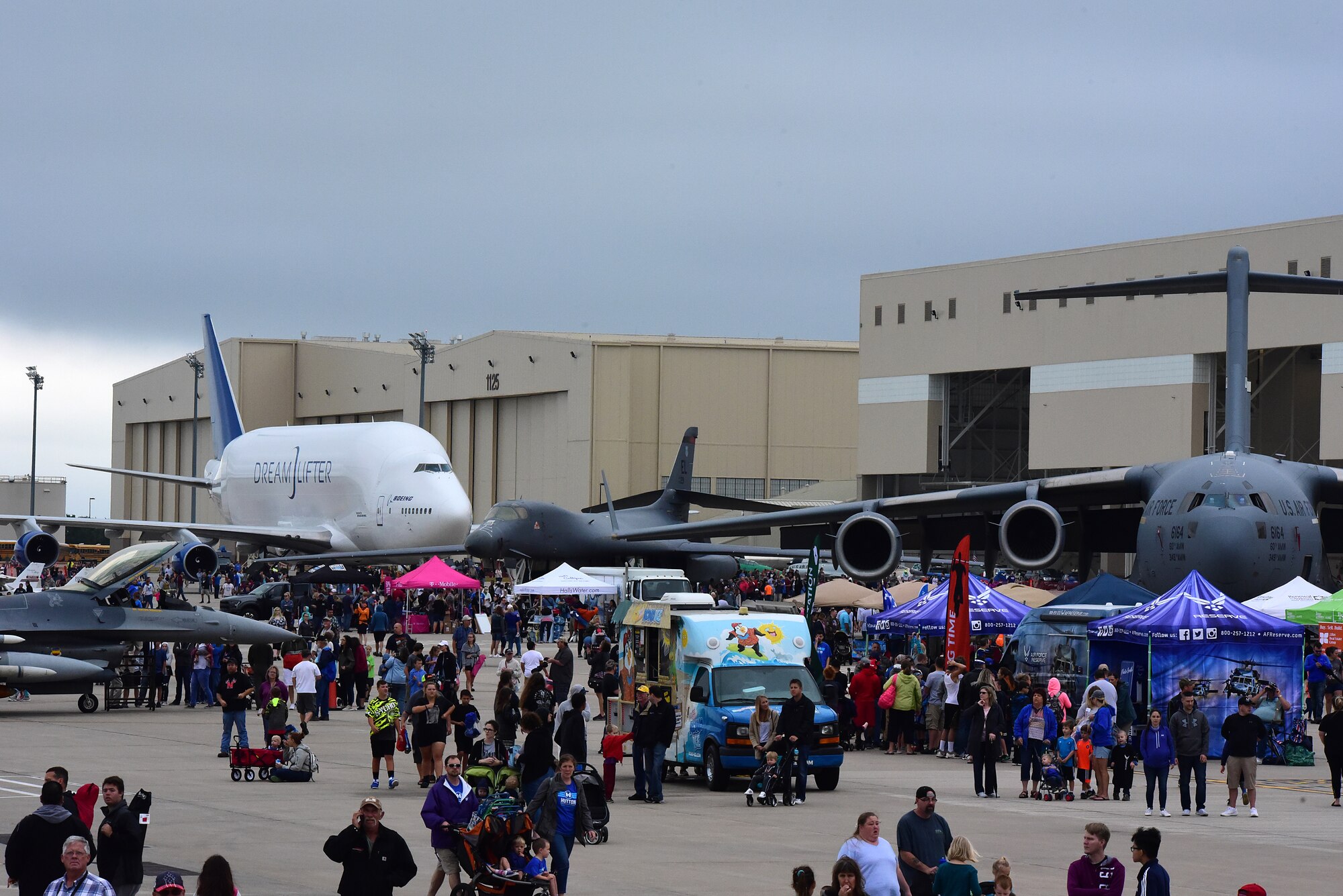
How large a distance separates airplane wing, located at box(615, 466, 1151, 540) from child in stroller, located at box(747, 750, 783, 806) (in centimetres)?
1105

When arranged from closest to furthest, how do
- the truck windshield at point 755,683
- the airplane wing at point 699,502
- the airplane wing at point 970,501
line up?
the truck windshield at point 755,683
the airplane wing at point 970,501
the airplane wing at point 699,502

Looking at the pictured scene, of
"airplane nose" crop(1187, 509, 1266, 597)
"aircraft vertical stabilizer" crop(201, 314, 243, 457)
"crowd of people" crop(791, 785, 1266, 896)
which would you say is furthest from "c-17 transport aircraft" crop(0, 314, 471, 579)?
"crowd of people" crop(791, 785, 1266, 896)

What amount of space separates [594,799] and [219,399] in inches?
2417

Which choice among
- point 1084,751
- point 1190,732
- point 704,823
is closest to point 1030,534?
point 1084,751

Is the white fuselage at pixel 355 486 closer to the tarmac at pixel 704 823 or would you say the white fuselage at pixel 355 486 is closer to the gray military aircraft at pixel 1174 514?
the gray military aircraft at pixel 1174 514

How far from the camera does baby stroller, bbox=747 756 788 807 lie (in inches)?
685

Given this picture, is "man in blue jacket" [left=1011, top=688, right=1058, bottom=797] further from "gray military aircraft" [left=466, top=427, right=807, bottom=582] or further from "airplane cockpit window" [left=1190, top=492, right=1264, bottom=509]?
"gray military aircraft" [left=466, top=427, right=807, bottom=582]

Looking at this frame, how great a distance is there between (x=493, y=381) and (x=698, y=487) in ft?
37.8

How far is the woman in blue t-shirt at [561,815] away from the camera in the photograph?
452 inches

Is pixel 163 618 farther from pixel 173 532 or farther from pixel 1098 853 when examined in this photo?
pixel 173 532

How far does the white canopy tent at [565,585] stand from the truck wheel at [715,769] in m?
17.9

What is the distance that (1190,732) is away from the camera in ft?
57.5

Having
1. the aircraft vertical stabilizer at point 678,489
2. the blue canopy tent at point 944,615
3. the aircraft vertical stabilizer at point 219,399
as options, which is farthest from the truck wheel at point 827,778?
the aircraft vertical stabilizer at point 219,399

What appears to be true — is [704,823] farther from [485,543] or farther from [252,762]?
[485,543]
